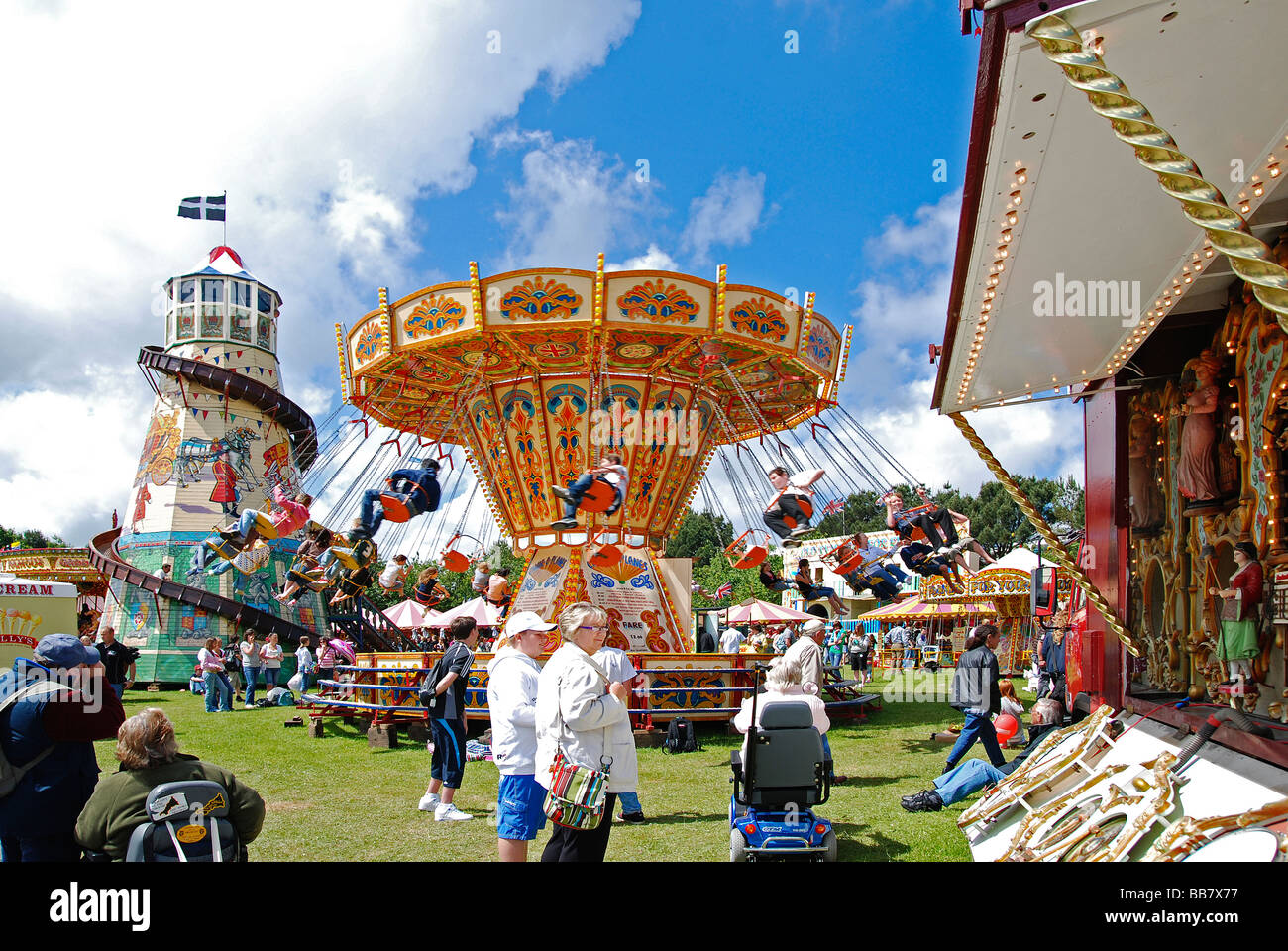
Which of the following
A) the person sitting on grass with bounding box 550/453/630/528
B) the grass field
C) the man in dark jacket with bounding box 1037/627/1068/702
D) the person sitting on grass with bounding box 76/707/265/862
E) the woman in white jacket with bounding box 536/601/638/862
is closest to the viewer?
the person sitting on grass with bounding box 76/707/265/862

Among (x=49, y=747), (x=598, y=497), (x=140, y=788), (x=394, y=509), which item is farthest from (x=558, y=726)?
(x=394, y=509)

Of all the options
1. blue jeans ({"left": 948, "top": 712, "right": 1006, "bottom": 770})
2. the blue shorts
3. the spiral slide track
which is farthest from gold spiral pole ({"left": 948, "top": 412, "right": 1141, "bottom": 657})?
the spiral slide track

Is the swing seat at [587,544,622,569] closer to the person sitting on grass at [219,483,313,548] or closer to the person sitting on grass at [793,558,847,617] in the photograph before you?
the person sitting on grass at [793,558,847,617]

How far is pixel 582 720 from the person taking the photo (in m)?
4.04

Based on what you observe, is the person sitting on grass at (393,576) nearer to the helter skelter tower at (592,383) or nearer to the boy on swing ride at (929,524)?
the helter skelter tower at (592,383)

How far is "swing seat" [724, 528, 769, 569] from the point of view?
12.9 metres

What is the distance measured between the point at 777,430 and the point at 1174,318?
39.7 feet

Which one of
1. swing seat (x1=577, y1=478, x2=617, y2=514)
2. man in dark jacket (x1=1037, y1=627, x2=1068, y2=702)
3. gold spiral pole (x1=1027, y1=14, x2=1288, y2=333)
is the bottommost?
man in dark jacket (x1=1037, y1=627, x2=1068, y2=702)

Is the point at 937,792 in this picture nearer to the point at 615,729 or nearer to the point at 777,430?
the point at 615,729

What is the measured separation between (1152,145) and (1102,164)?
1.08 meters

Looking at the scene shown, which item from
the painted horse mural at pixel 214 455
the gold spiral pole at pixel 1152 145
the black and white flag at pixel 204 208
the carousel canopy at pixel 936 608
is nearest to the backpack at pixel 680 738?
the gold spiral pole at pixel 1152 145

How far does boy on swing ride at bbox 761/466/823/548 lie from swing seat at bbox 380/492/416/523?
492 centimetres

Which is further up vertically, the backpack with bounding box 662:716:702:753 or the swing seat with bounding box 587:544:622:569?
the swing seat with bounding box 587:544:622:569
